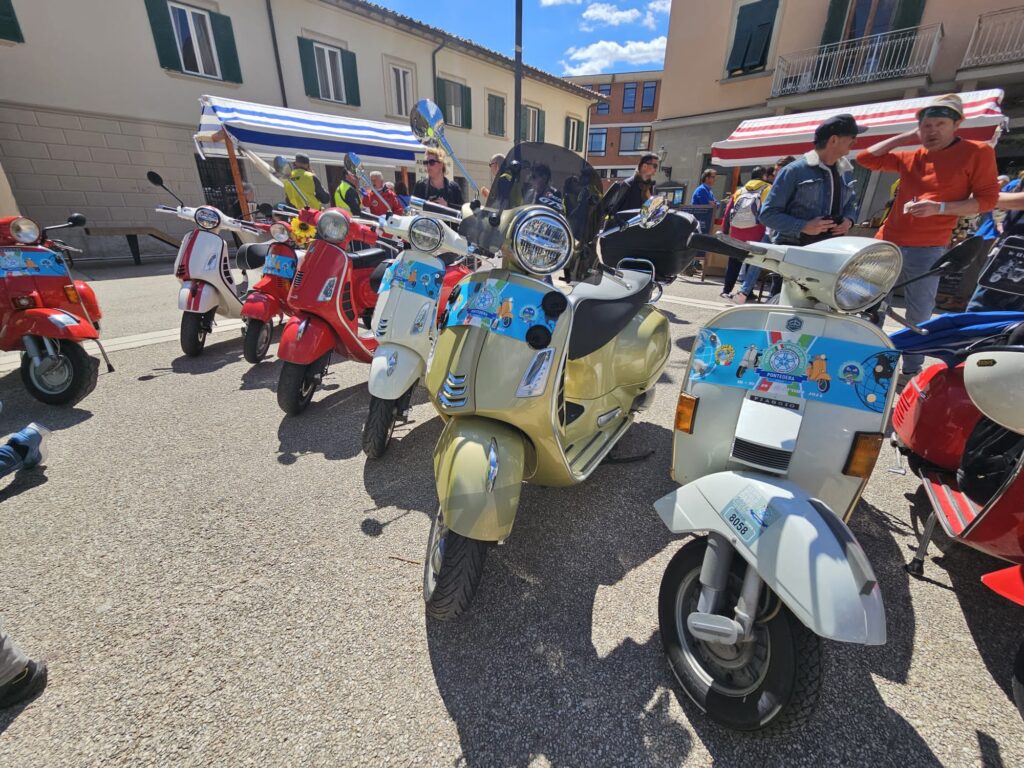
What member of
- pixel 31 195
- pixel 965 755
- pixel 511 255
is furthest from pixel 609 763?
pixel 31 195

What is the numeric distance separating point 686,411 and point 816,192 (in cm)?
230

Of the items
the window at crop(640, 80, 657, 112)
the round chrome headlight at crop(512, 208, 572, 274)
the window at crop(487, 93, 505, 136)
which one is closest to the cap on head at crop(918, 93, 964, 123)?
the round chrome headlight at crop(512, 208, 572, 274)

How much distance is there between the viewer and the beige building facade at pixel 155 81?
28.4 feet

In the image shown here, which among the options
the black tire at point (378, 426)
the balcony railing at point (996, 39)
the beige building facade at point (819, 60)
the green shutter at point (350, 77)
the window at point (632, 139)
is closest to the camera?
the black tire at point (378, 426)

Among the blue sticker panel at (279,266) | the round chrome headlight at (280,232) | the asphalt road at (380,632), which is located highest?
the round chrome headlight at (280,232)

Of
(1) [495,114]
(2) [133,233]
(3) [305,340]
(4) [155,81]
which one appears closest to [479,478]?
(3) [305,340]

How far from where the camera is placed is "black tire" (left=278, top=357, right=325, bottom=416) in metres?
2.95

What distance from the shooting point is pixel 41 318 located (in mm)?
3047

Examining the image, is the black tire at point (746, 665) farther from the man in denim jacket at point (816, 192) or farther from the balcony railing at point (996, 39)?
the balcony railing at point (996, 39)

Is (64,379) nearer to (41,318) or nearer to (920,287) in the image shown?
(41,318)

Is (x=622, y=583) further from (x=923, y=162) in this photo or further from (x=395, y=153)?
(x=395, y=153)

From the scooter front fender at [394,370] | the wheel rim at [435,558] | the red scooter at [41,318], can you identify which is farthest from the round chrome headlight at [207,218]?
the wheel rim at [435,558]

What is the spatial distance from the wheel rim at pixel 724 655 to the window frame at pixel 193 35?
47.2 feet

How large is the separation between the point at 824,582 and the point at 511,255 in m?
1.33
